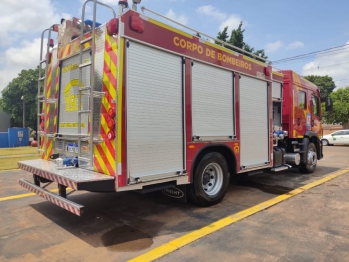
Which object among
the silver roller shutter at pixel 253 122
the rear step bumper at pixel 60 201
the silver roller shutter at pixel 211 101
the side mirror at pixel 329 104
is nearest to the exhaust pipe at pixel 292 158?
the silver roller shutter at pixel 253 122

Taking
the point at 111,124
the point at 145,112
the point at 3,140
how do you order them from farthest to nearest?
the point at 3,140
the point at 145,112
the point at 111,124

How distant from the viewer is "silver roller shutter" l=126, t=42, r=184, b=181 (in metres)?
3.96

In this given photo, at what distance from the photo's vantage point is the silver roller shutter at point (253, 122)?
6.01 meters

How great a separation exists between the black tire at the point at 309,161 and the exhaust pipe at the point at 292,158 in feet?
1.93

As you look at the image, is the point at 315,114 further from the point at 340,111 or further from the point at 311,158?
the point at 340,111

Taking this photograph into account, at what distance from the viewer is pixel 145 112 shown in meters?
4.11

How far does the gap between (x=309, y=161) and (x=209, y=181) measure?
4.99m

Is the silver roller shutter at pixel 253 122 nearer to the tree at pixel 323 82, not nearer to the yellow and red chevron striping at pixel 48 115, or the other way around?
the yellow and red chevron striping at pixel 48 115

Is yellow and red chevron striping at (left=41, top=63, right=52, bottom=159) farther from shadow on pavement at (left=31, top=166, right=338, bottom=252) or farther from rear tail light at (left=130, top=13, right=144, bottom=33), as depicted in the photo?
rear tail light at (left=130, top=13, right=144, bottom=33)

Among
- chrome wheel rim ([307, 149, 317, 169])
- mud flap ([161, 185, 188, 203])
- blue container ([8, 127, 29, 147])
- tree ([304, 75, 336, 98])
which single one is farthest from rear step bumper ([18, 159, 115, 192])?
tree ([304, 75, 336, 98])

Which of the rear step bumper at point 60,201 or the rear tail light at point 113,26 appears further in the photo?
the rear tail light at point 113,26

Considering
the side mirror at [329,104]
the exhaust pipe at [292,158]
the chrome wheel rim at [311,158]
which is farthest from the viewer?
the side mirror at [329,104]

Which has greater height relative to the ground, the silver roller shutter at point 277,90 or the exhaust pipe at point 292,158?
the silver roller shutter at point 277,90

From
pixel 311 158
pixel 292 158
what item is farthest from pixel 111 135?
pixel 311 158
